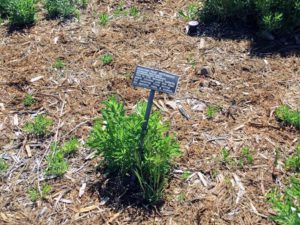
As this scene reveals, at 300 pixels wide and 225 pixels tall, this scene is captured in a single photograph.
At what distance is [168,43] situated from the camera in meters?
5.71

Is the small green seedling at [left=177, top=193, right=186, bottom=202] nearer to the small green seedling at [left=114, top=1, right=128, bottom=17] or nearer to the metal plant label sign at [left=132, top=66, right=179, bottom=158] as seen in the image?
the metal plant label sign at [left=132, top=66, right=179, bottom=158]

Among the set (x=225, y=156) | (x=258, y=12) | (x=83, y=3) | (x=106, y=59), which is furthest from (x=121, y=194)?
(x=83, y=3)

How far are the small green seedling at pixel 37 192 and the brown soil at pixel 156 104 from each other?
0.05m

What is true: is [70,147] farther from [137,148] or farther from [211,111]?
[211,111]

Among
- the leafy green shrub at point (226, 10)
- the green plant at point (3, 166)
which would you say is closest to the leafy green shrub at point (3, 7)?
the leafy green shrub at point (226, 10)

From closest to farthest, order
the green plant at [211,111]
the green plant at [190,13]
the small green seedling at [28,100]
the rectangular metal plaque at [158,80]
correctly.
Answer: the rectangular metal plaque at [158,80] < the green plant at [211,111] < the small green seedling at [28,100] < the green plant at [190,13]

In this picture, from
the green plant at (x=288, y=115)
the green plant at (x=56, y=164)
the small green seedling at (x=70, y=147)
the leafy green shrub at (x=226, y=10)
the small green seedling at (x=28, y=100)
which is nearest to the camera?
the green plant at (x=56, y=164)

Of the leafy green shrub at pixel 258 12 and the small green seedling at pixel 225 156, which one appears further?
the leafy green shrub at pixel 258 12

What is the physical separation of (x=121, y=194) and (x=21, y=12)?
135 inches

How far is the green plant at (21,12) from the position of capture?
6.04 metres

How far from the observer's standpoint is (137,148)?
12.1 feet

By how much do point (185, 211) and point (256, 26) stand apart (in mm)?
3153

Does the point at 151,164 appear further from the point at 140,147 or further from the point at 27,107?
the point at 27,107

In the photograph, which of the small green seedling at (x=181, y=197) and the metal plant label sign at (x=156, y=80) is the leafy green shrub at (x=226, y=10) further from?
the small green seedling at (x=181, y=197)
